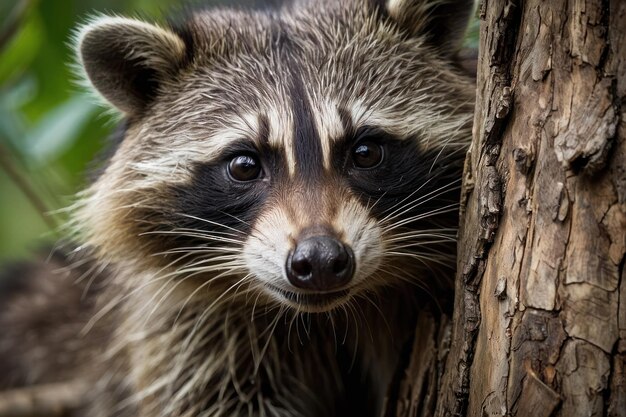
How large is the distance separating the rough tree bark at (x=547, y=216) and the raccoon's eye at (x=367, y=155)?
64cm

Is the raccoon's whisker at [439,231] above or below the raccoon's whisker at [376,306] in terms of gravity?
above

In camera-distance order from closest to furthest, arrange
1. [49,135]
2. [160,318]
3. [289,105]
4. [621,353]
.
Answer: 1. [621,353]
2. [289,105]
3. [160,318]
4. [49,135]

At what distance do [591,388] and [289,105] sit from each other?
190cm

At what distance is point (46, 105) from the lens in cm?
621

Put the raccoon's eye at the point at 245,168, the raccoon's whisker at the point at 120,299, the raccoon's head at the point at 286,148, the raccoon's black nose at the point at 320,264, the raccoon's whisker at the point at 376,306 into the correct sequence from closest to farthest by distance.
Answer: the raccoon's black nose at the point at 320,264
the raccoon's head at the point at 286,148
the raccoon's eye at the point at 245,168
the raccoon's whisker at the point at 376,306
the raccoon's whisker at the point at 120,299

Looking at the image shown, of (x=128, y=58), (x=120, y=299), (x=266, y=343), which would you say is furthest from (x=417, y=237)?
(x=120, y=299)

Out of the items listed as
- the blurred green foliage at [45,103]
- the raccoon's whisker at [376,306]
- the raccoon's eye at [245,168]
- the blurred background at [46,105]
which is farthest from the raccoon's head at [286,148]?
the blurred green foliage at [45,103]

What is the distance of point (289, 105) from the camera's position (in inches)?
159

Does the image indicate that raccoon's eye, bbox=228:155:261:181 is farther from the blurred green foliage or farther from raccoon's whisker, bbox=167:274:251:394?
the blurred green foliage

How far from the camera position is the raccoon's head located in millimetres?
3795

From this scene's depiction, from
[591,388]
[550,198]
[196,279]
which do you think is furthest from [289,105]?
[591,388]

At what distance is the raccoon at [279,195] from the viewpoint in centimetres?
387

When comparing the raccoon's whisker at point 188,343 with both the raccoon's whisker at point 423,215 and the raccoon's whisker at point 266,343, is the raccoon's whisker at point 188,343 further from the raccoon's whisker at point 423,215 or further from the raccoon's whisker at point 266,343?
the raccoon's whisker at point 423,215

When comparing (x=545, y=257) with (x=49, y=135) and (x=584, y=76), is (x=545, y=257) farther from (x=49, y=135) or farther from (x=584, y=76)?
(x=49, y=135)
